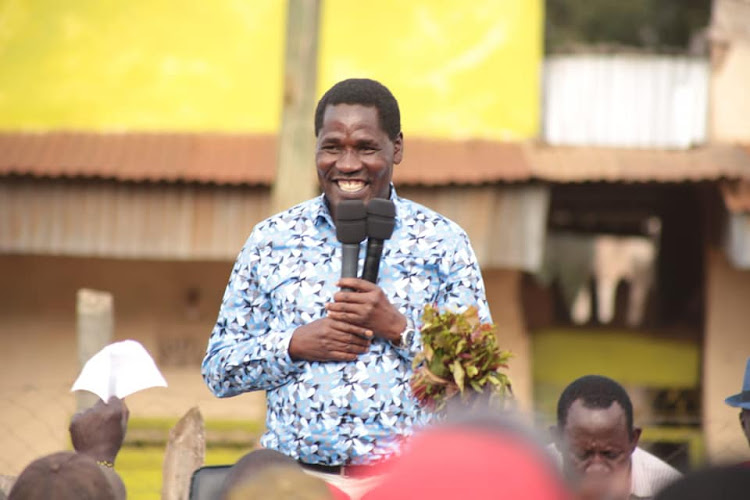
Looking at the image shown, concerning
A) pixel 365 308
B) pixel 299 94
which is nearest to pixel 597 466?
pixel 365 308

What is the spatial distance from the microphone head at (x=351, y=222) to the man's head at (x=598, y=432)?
3.22ft

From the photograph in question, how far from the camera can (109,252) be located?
876 centimetres

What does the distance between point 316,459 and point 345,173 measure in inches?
34.5

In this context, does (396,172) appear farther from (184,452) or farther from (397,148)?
(397,148)

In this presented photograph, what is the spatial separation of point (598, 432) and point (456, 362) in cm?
91

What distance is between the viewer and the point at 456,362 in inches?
127

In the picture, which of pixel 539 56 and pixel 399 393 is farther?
pixel 539 56

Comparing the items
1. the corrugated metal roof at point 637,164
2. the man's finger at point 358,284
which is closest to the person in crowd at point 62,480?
the man's finger at point 358,284

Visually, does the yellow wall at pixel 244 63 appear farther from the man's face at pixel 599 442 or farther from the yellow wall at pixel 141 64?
the man's face at pixel 599 442

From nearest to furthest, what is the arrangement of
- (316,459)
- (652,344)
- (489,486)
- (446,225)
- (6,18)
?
(489,486)
(316,459)
(446,225)
(6,18)
(652,344)

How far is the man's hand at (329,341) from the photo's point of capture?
3.42m

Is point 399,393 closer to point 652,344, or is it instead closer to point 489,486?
point 489,486

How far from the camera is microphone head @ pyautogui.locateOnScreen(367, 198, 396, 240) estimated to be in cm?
347

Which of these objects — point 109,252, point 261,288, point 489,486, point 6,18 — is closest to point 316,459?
point 261,288
